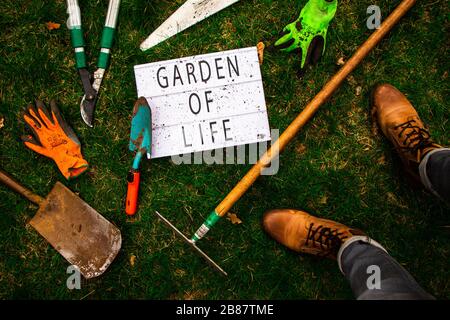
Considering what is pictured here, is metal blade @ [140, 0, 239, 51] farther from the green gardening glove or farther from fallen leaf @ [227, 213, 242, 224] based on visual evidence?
fallen leaf @ [227, 213, 242, 224]

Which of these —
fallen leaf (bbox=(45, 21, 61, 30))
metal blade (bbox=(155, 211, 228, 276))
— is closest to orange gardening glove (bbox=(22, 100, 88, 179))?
fallen leaf (bbox=(45, 21, 61, 30))

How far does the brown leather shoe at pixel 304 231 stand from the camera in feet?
7.96

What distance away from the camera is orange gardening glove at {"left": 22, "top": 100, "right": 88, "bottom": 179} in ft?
8.30

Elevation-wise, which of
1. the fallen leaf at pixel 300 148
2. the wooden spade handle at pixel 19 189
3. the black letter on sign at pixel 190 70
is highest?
the black letter on sign at pixel 190 70

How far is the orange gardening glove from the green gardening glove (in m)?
1.52

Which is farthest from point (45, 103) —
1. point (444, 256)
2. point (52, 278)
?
point (444, 256)

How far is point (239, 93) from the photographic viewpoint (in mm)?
2568

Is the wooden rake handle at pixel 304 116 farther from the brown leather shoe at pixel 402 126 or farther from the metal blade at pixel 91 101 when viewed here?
the metal blade at pixel 91 101

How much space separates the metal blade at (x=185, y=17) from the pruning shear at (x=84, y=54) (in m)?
0.23

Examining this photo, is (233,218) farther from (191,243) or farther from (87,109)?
(87,109)

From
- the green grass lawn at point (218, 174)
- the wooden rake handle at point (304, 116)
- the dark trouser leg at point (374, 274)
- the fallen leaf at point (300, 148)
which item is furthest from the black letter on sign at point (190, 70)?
the dark trouser leg at point (374, 274)

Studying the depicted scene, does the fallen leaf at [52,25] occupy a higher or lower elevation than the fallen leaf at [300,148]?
higher
